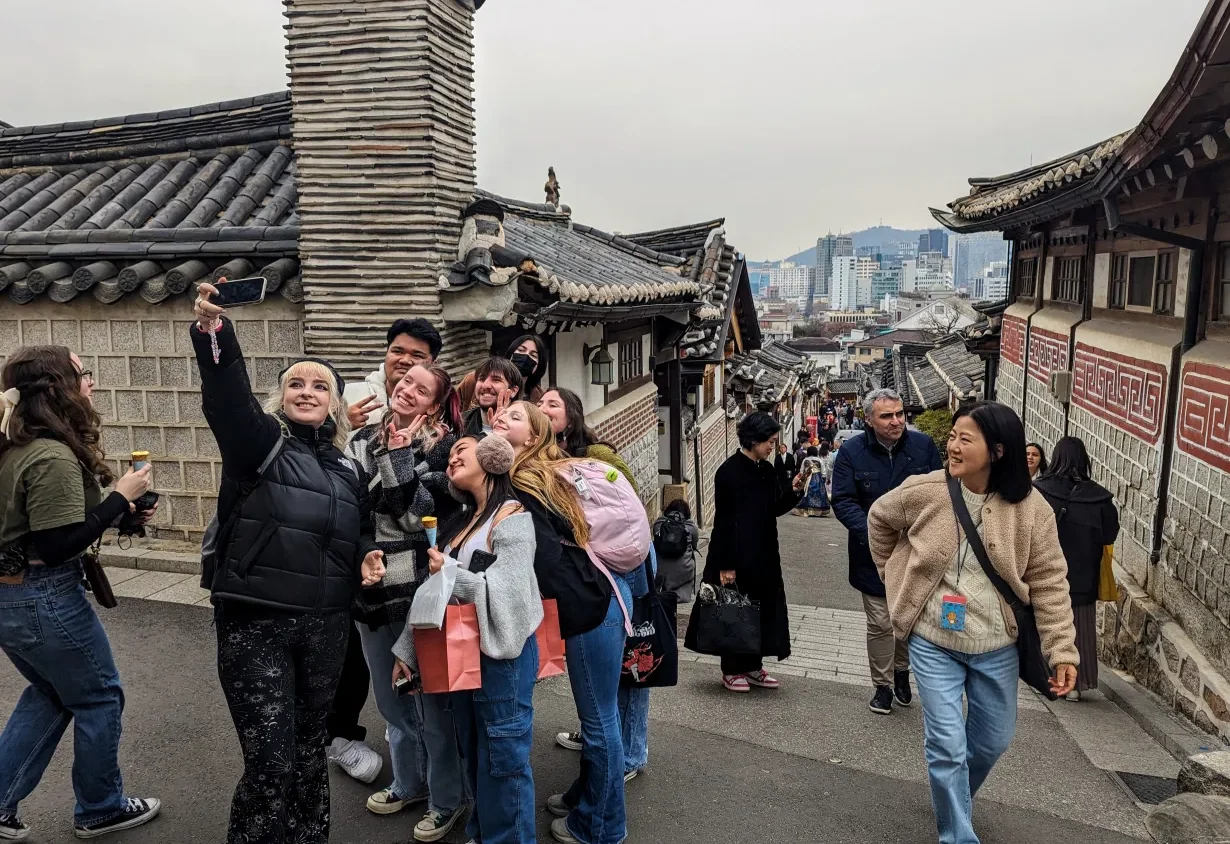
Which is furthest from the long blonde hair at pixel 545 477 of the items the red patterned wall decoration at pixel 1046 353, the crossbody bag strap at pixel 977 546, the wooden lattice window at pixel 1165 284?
the red patterned wall decoration at pixel 1046 353

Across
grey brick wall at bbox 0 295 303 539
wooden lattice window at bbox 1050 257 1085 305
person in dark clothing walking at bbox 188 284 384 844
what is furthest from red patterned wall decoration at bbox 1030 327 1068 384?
person in dark clothing walking at bbox 188 284 384 844

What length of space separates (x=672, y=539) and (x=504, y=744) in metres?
1.88

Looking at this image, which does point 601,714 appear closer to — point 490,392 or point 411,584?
point 411,584

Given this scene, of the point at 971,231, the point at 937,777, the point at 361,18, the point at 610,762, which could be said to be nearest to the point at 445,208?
the point at 361,18

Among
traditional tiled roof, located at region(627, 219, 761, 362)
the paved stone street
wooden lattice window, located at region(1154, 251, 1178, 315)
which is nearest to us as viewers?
the paved stone street

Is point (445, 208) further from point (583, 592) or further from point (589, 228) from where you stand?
point (589, 228)

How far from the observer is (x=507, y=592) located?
323cm

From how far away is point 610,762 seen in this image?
11.8 feet

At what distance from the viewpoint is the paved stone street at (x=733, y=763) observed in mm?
3959

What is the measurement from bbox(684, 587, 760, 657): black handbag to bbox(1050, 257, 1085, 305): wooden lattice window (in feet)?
26.0

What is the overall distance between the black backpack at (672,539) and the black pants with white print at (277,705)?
6.86 feet

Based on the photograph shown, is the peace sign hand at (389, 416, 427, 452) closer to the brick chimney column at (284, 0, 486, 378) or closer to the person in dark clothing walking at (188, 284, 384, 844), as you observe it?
the person in dark clothing walking at (188, 284, 384, 844)

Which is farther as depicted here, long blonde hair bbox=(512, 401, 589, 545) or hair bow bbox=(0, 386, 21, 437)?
long blonde hair bbox=(512, 401, 589, 545)

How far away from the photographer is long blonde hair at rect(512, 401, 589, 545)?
349 cm
